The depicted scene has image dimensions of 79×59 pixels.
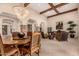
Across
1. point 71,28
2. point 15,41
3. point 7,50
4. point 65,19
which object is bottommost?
point 7,50

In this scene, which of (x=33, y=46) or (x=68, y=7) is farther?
(x=33, y=46)

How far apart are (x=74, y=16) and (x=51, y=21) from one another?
377 mm

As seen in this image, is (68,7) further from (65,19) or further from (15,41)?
(15,41)

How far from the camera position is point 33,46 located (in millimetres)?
2174

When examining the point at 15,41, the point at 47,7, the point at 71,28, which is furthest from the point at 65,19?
the point at 15,41

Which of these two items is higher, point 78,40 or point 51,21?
point 51,21

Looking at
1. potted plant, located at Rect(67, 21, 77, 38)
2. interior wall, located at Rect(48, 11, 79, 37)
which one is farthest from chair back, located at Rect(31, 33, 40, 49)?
potted plant, located at Rect(67, 21, 77, 38)

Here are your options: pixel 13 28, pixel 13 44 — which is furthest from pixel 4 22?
pixel 13 44

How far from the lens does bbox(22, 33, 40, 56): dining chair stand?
213 centimetres

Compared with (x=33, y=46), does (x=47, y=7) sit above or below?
above

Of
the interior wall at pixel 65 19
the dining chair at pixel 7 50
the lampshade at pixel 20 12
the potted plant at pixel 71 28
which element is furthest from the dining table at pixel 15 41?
the potted plant at pixel 71 28

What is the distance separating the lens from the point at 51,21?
2.08m

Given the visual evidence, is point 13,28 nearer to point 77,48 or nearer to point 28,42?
point 28,42

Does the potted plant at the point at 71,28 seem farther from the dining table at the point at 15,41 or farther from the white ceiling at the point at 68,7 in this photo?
the dining table at the point at 15,41
